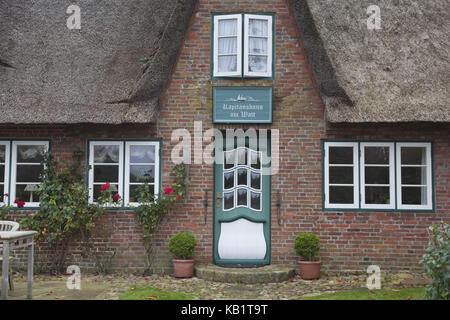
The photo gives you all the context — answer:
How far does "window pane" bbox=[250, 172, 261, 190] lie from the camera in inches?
329

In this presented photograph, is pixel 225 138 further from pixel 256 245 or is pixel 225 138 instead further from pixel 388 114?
pixel 388 114

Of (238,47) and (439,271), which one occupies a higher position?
(238,47)

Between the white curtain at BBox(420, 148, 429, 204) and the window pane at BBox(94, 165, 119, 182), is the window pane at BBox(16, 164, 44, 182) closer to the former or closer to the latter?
the window pane at BBox(94, 165, 119, 182)

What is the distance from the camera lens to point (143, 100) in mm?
8055

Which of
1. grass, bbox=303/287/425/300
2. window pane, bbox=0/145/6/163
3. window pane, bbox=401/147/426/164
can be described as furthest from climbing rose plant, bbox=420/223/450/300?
window pane, bbox=0/145/6/163

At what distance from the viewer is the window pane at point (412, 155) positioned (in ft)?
27.0

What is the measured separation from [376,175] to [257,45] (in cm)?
333

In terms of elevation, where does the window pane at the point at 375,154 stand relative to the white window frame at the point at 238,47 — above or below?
Answer: below

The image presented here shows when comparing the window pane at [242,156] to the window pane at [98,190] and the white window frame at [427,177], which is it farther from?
the white window frame at [427,177]

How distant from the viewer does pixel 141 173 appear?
8328 mm

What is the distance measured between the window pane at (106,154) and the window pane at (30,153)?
105 centimetres

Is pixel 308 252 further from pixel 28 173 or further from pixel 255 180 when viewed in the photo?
pixel 28 173

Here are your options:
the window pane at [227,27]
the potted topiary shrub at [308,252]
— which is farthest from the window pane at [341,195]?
the window pane at [227,27]

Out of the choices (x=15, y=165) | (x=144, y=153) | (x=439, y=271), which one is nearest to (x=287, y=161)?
(x=144, y=153)
